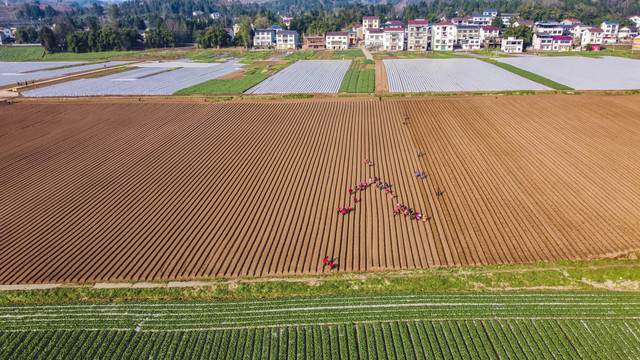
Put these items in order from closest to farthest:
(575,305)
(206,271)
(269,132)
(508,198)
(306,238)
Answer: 1. (575,305)
2. (206,271)
3. (306,238)
4. (508,198)
5. (269,132)

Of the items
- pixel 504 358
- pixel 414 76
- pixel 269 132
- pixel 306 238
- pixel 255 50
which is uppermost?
pixel 255 50

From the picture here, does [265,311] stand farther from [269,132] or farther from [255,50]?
[255,50]

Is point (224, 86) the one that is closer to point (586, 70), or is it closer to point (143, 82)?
point (143, 82)

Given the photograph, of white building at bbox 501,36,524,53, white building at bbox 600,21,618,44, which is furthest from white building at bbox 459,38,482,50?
white building at bbox 600,21,618,44

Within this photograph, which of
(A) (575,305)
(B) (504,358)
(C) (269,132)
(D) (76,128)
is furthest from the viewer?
(D) (76,128)

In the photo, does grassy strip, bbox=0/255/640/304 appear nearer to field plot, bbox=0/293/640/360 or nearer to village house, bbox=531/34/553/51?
field plot, bbox=0/293/640/360

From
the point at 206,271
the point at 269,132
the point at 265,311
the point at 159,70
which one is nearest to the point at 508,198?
the point at 265,311
